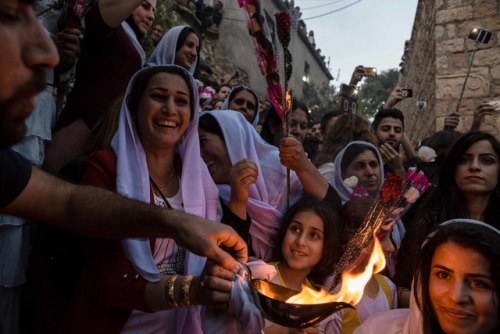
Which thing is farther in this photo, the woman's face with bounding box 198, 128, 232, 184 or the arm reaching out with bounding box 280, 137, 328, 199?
the woman's face with bounding box 198, 128, 232, 184

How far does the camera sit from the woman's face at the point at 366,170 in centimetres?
382

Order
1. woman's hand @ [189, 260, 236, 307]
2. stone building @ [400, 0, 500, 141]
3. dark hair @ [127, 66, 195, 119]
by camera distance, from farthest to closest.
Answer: stone building @ [400, 0, 500, 141] → dark hair @ [127, 66, 195, 119] → woman's hand @ [189, 260, 236, 307]

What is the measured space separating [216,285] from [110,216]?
54 cm

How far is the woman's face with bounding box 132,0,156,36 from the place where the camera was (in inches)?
139

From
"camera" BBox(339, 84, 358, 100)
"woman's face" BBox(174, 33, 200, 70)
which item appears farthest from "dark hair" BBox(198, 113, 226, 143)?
"camera" BBox(339, 84, 358, 100)

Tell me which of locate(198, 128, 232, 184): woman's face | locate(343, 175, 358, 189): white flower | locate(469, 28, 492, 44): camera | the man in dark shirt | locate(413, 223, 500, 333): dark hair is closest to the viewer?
the man in dark shirt

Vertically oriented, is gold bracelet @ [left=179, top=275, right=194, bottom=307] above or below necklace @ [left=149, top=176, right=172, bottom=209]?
below

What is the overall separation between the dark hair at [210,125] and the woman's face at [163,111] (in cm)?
55

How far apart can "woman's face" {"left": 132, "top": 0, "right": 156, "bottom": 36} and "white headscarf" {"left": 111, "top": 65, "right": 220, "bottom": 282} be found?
1.07 meters

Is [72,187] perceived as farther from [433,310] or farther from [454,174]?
[454,174]

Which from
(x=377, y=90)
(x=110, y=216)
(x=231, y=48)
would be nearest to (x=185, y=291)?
(x=110, y=216)

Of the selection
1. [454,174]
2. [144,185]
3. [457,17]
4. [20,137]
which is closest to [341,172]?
[454,174]

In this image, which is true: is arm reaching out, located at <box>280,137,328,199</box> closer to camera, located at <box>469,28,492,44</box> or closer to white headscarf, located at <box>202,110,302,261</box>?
white headscarf, located at <box>202,110,302,261</box>

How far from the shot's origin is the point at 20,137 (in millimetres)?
1181
